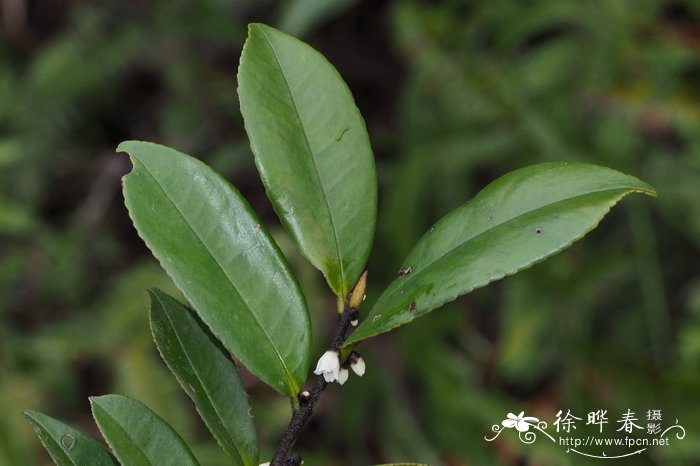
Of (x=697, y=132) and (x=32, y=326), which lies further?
(x=32, y=326)

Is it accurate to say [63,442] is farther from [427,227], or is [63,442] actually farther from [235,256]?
[427,227]

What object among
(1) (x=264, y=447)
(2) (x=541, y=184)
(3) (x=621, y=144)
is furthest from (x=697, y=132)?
(2) (x=541, y=184)

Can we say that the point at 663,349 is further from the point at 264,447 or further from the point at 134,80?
the point at 134,80

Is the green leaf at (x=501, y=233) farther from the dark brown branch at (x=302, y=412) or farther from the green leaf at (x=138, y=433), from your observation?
the green leaf at (x=138, y=433)

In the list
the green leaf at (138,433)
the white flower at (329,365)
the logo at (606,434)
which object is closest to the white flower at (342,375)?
the white flower at (329,365)

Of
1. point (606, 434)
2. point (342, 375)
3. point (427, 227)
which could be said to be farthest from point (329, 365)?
point (427, 227)
